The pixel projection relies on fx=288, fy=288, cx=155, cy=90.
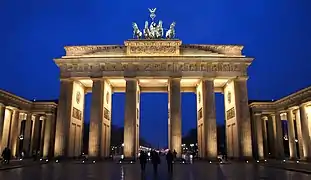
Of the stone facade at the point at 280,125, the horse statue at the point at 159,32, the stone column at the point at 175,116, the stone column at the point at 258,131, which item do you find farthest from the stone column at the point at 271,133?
the horse statue at the point at 159,32

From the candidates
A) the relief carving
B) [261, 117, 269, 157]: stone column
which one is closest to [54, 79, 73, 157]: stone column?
the relief carving

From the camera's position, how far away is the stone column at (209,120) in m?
38.4

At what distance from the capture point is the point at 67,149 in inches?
1575

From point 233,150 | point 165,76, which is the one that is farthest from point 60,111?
point 233,150

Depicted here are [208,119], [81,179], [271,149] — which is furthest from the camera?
[271,149]

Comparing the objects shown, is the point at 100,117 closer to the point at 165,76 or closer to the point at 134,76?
the point at 134,76

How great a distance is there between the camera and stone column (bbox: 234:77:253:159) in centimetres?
3866

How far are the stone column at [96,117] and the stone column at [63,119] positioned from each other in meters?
3.46

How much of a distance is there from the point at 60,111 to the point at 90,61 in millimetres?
8179

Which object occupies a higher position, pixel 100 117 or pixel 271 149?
pixel 100 117

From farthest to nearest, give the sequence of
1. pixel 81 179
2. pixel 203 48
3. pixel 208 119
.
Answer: pixel 203 48 < pixel 208 119 < pixel 81 179

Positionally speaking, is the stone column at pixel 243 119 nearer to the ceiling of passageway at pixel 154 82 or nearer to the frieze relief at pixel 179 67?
the frieze relief at pixel 179 67

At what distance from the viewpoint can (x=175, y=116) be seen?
128ft

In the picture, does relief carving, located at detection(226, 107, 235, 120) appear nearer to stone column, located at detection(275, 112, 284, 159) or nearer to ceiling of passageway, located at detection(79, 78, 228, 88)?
ceiling of passageway, located at detection(79, 78, 228, 88)
